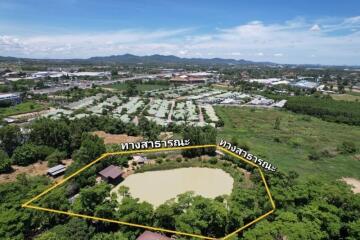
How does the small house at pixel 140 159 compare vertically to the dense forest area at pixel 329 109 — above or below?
below

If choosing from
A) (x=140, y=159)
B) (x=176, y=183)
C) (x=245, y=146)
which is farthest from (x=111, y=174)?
(x=245, y=146)

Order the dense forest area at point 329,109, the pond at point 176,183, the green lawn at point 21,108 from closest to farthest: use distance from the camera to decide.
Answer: the pond at point 176,183 < the green lawn at point 21,108 < the dense forest area at point 329,109

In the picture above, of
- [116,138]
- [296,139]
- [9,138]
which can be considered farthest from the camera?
[296,139]

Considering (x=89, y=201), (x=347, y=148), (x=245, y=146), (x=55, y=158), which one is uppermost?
(x=89, y=201)

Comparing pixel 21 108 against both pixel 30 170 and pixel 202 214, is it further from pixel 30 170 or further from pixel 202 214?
pixel 202 214

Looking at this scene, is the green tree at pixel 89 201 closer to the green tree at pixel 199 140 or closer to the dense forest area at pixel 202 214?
the dense forest area at pixel 202 214

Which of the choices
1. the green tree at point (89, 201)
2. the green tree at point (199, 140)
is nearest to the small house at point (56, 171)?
the green tree at point (89, 201)

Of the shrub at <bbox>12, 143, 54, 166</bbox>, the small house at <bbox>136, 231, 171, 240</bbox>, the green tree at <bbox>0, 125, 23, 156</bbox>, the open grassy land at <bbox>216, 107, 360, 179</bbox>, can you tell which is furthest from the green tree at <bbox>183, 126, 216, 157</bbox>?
the green tree at <bbox>0, 125, 23, 156</bbox>
